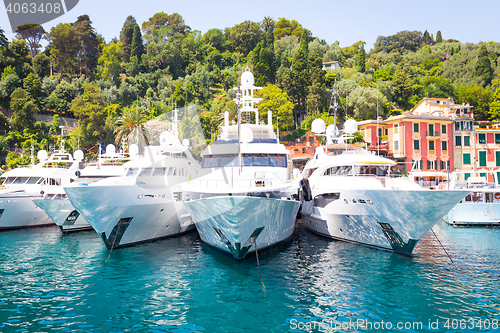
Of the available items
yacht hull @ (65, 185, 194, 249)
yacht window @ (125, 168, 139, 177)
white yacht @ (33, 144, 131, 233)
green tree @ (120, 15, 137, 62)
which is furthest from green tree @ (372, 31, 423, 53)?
yacht hull @ (65, 185, 194, 249)

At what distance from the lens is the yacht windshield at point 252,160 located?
670 inches

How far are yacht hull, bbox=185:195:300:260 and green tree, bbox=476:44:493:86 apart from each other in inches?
2666

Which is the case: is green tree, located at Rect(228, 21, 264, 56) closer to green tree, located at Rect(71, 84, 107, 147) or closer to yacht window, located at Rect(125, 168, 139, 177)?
green tree, located at Rect(71, 84, 107, 147)

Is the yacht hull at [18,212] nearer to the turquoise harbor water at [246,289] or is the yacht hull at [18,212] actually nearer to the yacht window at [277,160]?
the turquoise harbor water at [246,289]

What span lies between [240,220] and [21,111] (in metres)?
49.5

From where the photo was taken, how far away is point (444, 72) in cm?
7350

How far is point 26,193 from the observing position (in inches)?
894

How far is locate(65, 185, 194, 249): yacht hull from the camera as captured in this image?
48.9 feet

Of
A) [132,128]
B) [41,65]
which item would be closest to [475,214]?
[132,128]

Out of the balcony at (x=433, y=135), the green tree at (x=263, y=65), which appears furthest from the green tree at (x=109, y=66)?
the balcony at (x=433, y=135)

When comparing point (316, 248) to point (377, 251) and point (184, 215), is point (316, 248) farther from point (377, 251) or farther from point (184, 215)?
point (184, 215)

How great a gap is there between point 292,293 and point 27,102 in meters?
52.5

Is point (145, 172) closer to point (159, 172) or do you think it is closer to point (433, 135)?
point (159, 172)

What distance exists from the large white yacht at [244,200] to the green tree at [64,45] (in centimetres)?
6008
